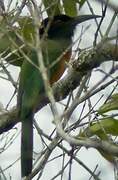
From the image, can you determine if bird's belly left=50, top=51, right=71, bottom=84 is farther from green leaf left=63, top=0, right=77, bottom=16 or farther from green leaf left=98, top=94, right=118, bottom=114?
green leaf left=98, top=94, right=118, bottom=114

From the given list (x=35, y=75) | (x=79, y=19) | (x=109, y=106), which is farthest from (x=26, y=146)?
(x=79, y=19)

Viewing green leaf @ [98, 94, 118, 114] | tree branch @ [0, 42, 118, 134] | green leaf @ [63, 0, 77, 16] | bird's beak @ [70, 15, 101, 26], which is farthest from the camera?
green leaf @ [63, 0, 77, 16]

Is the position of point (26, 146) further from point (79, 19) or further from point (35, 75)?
point (79, 19)

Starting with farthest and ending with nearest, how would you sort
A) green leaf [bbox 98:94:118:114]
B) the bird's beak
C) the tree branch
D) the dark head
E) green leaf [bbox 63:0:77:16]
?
the dark head, green leaf [bbox 63:0:77:16], the bird's beak, green leaf [bbox 98:94:118:114], the tree branch

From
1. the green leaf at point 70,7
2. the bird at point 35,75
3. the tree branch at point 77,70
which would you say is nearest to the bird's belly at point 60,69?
the bird at point 35,75

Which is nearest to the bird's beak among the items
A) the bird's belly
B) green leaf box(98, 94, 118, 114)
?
the bird's belly

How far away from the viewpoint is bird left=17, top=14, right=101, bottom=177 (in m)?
2.95

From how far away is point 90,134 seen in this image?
2758 mm

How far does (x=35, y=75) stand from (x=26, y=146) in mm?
407

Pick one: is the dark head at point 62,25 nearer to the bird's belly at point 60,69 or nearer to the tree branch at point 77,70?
the bird's belly at point 60,69

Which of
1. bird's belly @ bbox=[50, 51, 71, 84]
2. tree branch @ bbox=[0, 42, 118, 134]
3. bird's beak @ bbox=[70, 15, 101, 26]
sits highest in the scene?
bird's beak @ bbox=[70, 15, 101, 26]

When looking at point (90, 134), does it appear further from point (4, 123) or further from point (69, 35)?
point (69, 35)

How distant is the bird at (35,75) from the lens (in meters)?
2.95

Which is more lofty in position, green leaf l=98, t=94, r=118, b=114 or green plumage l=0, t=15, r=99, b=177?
green plumage l=0, t=15, r=99, b=177
